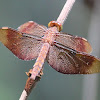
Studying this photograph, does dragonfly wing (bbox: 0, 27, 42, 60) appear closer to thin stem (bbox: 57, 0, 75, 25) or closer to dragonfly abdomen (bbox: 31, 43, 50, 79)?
dragonfly abdomen (bbox: 31, 43, 50, 79)

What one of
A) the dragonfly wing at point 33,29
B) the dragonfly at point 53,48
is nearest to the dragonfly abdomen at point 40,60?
the dragonfly at point 53,48

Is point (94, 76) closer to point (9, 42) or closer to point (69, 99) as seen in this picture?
point (69, 99)

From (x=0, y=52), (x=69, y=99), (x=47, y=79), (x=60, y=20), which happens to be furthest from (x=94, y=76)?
(x=60, y=20)

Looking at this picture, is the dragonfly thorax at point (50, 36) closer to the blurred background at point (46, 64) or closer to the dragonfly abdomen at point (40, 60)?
the dragonfly abdomen at point (40, 60)

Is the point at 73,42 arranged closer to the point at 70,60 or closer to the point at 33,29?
the point at 70,60

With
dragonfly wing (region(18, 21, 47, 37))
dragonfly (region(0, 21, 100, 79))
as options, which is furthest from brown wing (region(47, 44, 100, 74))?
dragonfly wing (region(18, 21, 47, 37))

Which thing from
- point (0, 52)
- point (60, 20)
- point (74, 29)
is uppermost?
point (74, 29)

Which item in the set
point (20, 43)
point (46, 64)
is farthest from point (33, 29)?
point (46, 64)
